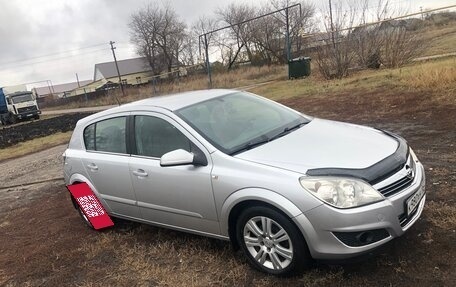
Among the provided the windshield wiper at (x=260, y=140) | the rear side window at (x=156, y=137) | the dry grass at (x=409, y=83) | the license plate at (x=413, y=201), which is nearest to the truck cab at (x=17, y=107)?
the dry grass at (x=409, y=83)

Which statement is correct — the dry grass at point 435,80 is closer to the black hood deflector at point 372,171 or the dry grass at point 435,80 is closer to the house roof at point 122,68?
the black hood deflector at point 372,171

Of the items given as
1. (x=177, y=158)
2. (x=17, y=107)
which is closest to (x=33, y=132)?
(x=17, y=107)

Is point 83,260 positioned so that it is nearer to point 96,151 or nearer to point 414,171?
point 96,151

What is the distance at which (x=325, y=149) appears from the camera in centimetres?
361

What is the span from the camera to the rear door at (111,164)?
15.2ft

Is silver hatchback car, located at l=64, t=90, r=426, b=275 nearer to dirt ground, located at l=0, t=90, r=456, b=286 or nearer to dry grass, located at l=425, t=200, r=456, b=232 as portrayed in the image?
dirt ground, located at l=0, t=90, r=456, b=286

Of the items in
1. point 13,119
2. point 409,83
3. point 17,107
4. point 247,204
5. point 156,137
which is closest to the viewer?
point 247,204

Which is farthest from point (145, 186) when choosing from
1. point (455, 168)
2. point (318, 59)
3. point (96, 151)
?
point (318, 59)

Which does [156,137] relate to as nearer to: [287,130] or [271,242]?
[287,130]

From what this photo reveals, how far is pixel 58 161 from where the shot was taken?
38.2 ft

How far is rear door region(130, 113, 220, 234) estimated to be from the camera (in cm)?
386

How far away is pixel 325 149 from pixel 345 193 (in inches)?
22.4

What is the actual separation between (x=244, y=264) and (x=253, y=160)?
98 cm

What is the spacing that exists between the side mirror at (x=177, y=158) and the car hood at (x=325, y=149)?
17.4 inches
